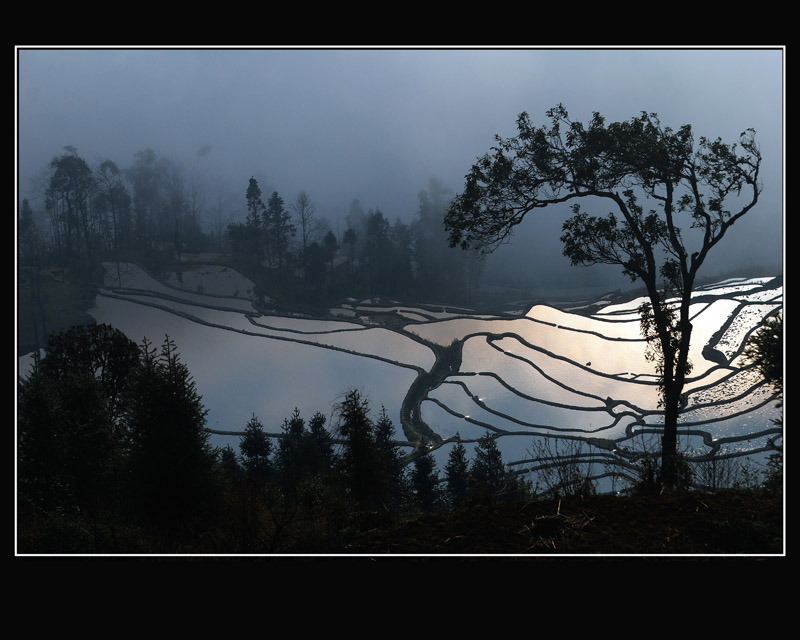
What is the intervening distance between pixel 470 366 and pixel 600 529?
16.8 metres

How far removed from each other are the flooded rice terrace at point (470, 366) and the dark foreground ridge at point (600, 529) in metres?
7.21

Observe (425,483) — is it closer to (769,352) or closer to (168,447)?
(168,447)

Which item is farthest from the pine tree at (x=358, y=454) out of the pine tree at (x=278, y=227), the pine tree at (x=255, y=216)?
the pine tree at (x=278, y=227)

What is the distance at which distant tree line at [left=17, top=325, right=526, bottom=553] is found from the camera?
530cm

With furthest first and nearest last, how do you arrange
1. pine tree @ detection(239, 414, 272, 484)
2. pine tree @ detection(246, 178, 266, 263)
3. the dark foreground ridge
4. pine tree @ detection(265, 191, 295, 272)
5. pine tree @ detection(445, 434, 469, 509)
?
pine tree @ detection(265, 191, 295, 272) → pine tree @ detection(246, 178, 266, 263) → pine tree @ detection(239, 414, 272, 484) → pine tree @ detection(445, 434, 469, 509) → the dark foreground ridge

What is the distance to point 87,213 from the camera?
2205cm

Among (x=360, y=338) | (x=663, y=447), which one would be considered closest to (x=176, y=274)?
(x=360, y=338)

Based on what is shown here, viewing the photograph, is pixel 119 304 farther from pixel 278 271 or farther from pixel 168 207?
pixel 278 271

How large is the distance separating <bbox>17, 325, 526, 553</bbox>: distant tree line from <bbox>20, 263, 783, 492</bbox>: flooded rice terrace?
529 centimetres

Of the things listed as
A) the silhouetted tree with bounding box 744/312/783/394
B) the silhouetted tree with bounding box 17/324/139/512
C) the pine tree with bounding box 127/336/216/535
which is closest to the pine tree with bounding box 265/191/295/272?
the silhouetted tree with bounding box 17/324/139/512

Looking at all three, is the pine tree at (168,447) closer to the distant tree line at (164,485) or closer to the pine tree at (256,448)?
the distant tree line at (164,485)

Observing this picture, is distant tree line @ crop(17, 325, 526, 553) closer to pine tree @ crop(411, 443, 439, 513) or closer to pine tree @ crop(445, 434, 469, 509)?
pine tree @ crop(411, 443, 439, 513)

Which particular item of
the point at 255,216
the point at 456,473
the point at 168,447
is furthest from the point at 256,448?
the point at 255,216

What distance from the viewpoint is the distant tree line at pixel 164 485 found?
530 cm
